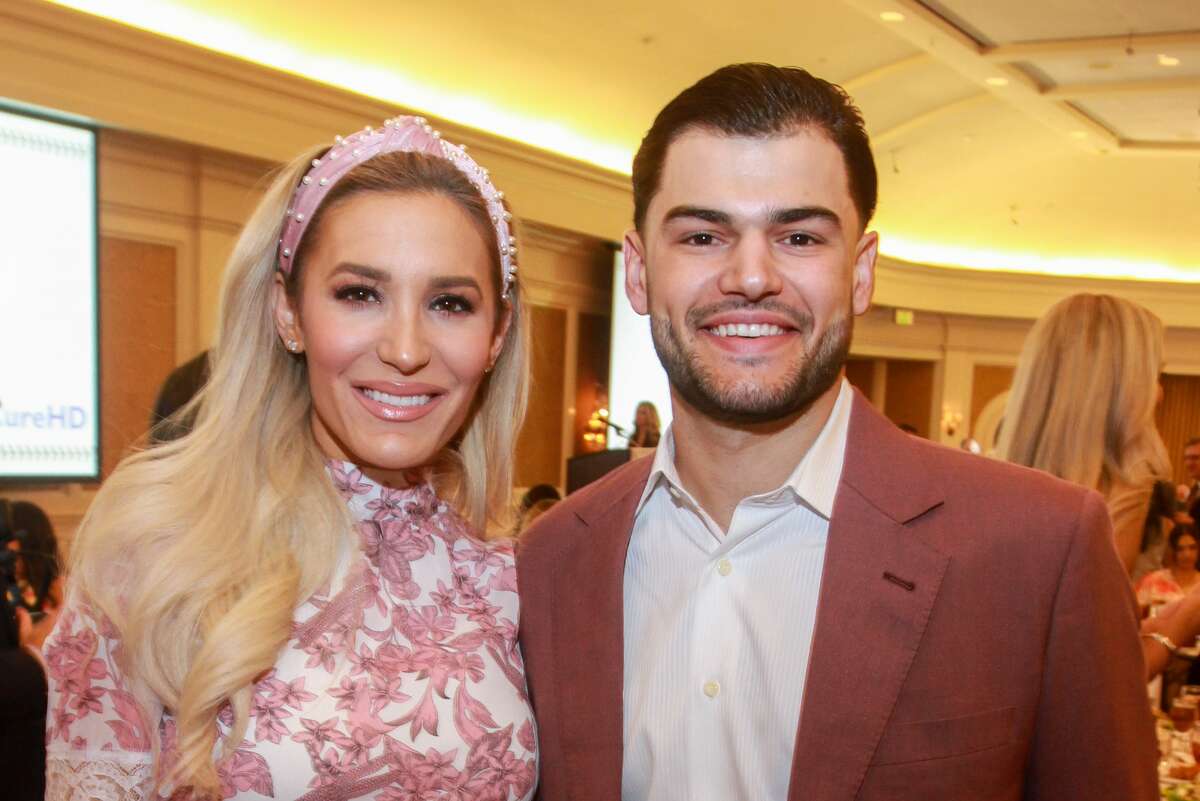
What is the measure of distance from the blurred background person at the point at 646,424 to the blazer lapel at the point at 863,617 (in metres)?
6.38

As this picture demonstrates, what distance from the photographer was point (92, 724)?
155cm

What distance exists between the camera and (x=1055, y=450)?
2875 mm

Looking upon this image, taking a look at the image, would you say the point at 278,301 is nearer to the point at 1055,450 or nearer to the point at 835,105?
the point at 835,105

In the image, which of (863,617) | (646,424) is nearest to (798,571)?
(863,617)

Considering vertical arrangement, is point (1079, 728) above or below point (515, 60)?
below

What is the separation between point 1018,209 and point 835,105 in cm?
1147

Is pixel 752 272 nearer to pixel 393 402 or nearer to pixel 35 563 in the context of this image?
pixel 393 402

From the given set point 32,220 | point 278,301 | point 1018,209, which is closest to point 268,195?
point 278,301

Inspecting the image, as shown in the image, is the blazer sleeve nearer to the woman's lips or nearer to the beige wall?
the woman's lips

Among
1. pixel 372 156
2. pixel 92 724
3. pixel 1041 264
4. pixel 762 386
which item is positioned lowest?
pixel 92 724

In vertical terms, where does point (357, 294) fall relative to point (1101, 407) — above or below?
above

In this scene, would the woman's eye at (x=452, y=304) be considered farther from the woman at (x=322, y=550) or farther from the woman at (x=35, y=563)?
the woman at (x=35, y=563)

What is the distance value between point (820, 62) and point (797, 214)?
264 inches

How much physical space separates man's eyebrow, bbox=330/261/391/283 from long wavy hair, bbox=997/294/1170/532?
1929 millimetres
